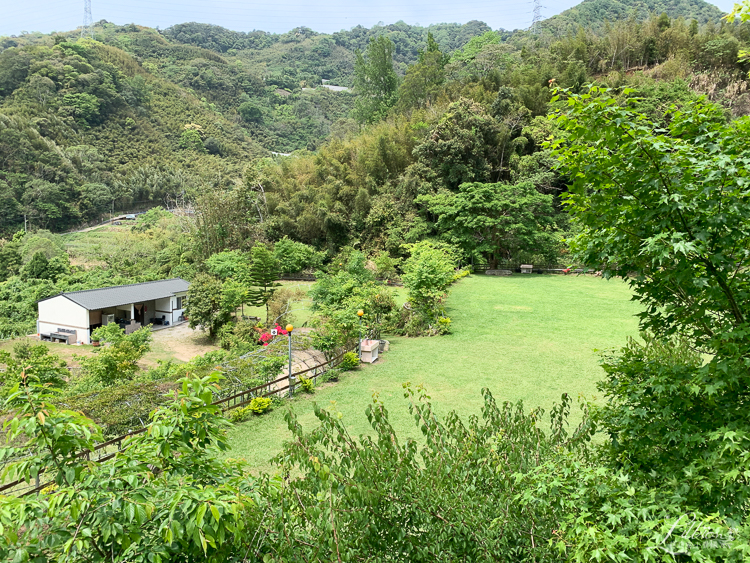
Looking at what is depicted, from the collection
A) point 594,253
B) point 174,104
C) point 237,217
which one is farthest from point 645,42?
point 174,104

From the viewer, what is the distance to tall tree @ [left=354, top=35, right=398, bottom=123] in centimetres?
3316

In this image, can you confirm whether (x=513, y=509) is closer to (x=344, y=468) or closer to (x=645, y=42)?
(x=344, y=468)

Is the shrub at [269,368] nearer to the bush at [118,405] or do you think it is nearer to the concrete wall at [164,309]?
the bush at [118,405]

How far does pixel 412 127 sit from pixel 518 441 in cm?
2653

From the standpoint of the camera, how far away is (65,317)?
17.2m

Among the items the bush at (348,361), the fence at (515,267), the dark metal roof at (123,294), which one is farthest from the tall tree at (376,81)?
the bush at (348,361)

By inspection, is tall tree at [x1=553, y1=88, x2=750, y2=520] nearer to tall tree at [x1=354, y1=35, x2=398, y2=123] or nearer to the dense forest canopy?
the dense forest canopy

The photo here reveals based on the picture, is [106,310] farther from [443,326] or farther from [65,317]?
[443,326]

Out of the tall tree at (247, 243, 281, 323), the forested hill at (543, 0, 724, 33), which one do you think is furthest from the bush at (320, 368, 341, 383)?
the forested hill at (543, 0, 724, 33)

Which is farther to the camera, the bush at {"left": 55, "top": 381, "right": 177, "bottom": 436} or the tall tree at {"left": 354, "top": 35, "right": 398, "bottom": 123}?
the tall tree at {"left": 354, "top": 35, "right": 398, "bottom": 123}

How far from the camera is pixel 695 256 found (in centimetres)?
256

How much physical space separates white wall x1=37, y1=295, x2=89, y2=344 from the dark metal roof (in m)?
0.31

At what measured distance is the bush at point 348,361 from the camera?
35.3ft

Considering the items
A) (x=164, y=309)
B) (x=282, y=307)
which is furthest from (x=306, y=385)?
(x=164, y=309)
